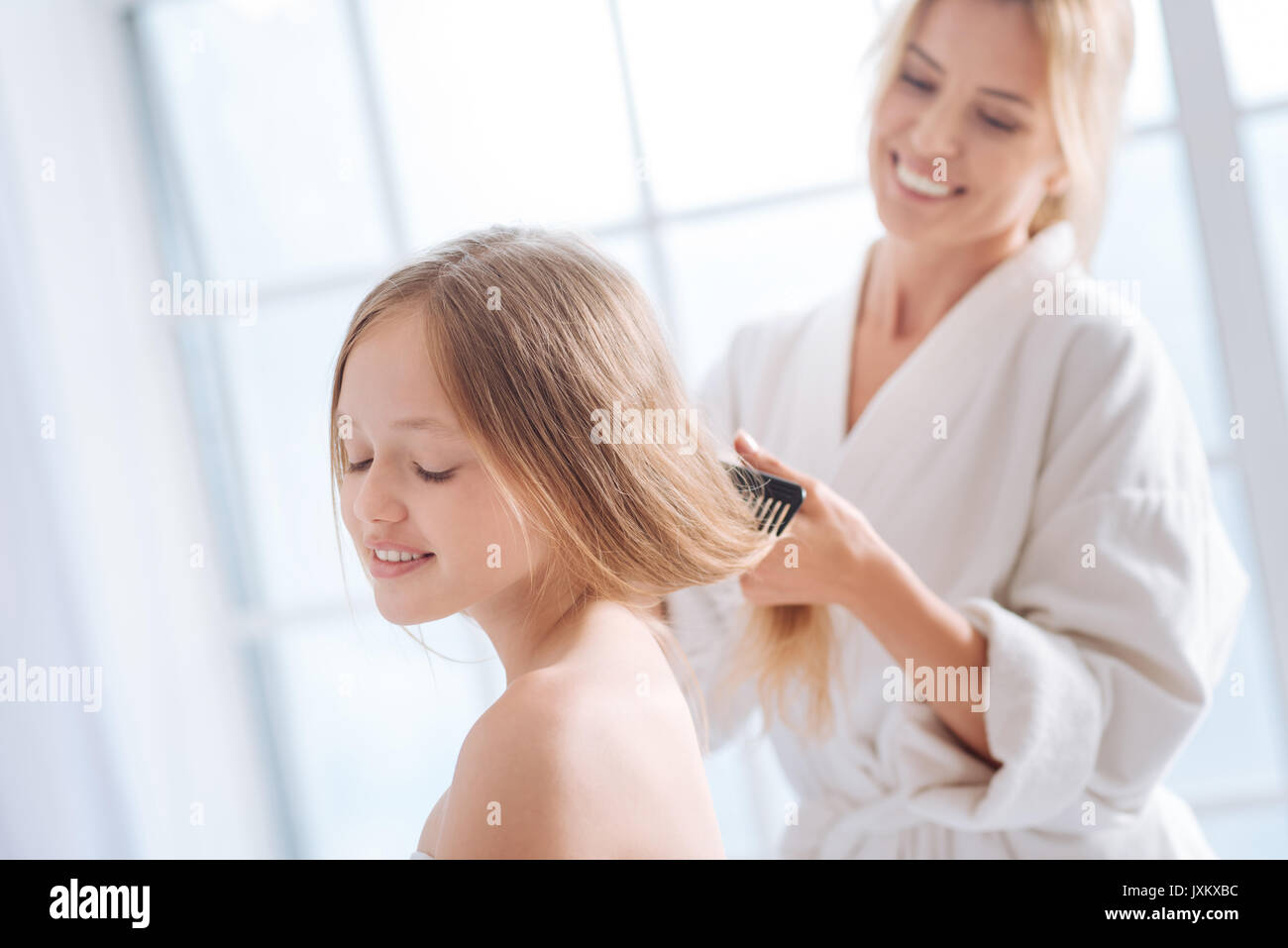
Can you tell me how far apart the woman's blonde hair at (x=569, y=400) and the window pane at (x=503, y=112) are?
2.75 ft

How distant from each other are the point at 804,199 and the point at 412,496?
3.24 ft

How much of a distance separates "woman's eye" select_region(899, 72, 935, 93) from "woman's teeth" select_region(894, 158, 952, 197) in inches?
2.7

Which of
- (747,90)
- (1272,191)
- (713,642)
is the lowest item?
(713,642)

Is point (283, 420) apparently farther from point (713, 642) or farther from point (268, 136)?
point (713, 642)

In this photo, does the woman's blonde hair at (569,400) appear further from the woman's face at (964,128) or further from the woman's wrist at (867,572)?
the woman's face at (964,128)

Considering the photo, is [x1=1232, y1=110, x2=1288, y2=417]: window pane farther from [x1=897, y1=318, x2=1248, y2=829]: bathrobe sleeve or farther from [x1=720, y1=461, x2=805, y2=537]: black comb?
[x1=720, y1=461, x2=805, y2=537]: black comb

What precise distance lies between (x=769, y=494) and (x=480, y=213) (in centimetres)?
92

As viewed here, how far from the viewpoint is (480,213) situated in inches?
54.7

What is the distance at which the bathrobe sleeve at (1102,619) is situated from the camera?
74cm

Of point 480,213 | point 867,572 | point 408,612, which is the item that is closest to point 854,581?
point 867,572

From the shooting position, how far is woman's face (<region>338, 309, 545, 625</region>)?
490 millimetres

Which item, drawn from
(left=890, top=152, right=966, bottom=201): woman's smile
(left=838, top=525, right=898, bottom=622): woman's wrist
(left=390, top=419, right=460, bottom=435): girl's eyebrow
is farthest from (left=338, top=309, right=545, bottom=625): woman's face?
(left=890, top=152, right=966, bottom=201): woman's smile

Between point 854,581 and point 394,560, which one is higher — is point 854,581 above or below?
below
